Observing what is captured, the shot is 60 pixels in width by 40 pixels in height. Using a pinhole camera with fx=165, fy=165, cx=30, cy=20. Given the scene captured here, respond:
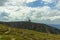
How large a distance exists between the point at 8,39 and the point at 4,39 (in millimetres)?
4288

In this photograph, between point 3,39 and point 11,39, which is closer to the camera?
point 3,39

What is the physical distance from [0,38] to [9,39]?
557cm

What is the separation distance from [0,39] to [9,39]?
6.62 meters

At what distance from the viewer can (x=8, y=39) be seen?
97875mm

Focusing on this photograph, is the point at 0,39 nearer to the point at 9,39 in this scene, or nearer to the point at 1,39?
the point at 1,39

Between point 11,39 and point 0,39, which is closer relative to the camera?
point 0,39

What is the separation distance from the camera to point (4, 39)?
9400cm

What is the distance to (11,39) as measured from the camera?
10019 centimetres

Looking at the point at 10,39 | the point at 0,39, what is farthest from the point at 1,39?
the point at 10,39

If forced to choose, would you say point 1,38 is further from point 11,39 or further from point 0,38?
point 11,39

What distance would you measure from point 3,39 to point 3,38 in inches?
95.4

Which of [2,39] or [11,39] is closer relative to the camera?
[2,39]

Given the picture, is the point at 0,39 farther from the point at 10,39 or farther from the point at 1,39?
the point at 10,39

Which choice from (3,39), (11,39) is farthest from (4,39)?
(11,39)
